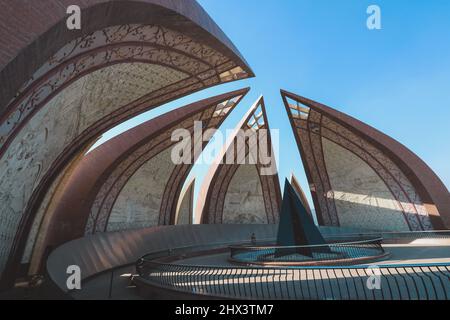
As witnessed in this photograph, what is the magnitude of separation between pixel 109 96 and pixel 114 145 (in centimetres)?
323

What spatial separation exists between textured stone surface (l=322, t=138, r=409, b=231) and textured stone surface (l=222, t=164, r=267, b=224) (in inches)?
178

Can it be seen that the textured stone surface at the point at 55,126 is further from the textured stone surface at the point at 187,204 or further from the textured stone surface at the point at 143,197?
the textured stone surface at the point at 187,204

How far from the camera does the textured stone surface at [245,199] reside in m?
17.0

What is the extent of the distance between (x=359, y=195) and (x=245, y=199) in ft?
22.3

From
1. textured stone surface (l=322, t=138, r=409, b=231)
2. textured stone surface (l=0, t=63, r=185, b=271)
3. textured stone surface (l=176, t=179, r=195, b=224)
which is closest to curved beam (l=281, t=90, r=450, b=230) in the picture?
textured stone surface (l=322, t=138, r=409, b=231)

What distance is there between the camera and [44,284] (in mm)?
5488

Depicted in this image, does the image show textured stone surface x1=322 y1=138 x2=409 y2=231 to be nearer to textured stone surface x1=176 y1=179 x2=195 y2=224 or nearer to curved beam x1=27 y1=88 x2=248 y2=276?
curved beam x1=27 y1=88 x2=248 y2=276

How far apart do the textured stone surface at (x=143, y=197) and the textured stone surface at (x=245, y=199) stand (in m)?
5.15

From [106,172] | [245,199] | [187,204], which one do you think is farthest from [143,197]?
[187,204]

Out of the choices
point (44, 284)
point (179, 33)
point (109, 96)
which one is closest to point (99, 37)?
point (179, 33)

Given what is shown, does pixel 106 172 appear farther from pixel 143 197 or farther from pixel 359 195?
pixel 359 195

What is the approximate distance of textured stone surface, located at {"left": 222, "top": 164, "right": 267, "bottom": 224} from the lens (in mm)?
16969

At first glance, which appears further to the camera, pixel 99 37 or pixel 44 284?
pixel 44 284
